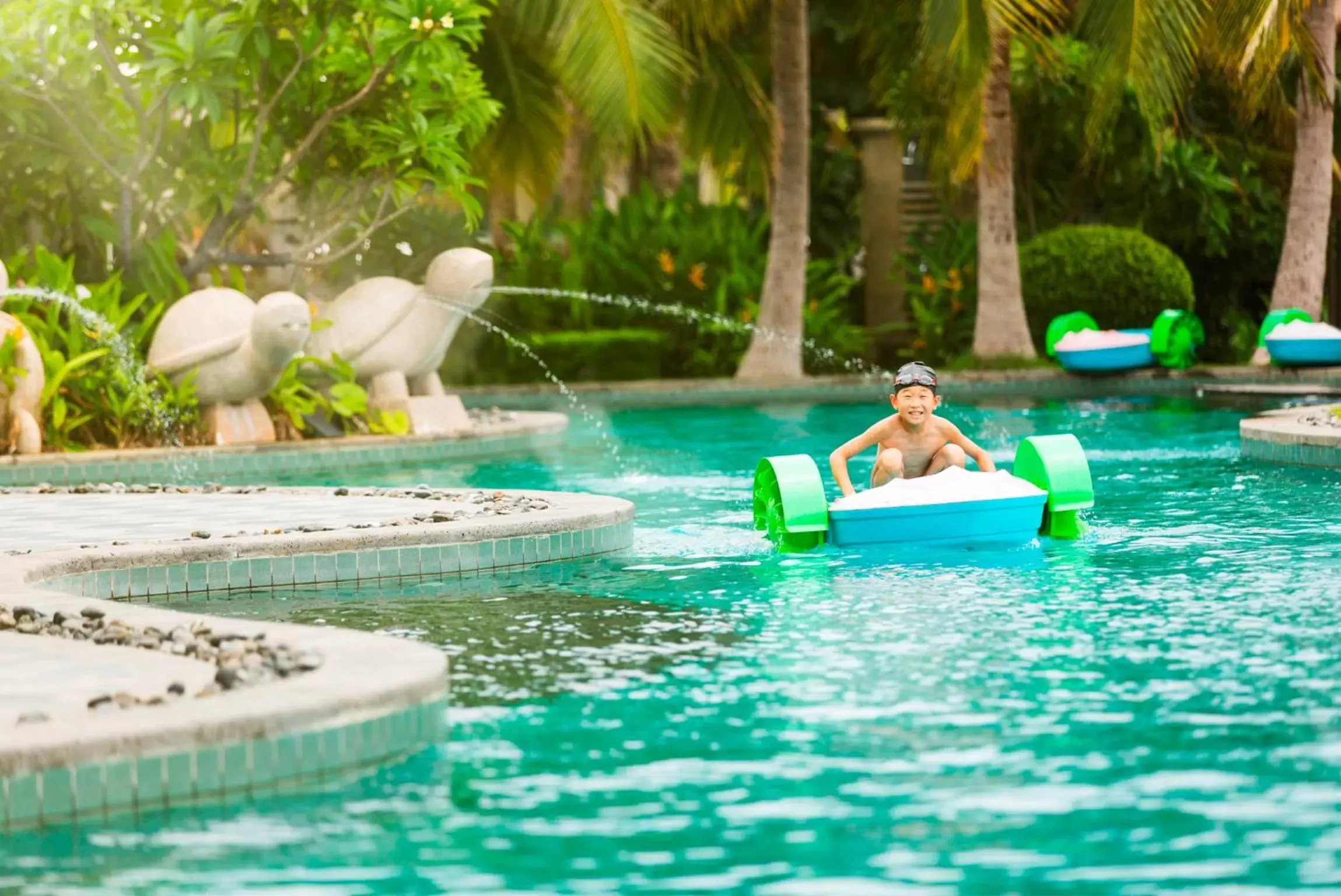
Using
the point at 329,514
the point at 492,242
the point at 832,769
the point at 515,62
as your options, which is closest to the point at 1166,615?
the point at 832,769

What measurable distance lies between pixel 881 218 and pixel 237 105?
14085 millimetres

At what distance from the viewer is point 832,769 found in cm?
552

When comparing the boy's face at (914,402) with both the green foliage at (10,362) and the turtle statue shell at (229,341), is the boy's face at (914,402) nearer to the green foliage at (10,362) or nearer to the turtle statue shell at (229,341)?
the turtle statue shell at (229,341)

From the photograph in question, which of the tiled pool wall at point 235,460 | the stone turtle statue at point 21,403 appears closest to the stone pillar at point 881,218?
the tiled pool wall at point 235,460

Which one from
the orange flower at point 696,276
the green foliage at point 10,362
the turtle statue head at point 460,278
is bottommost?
the green foliage at point 10,362

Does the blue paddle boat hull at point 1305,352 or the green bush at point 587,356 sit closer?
the blue paddle boat hull at point 1305,352

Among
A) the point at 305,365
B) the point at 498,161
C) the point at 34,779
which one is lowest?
the point at 34,779

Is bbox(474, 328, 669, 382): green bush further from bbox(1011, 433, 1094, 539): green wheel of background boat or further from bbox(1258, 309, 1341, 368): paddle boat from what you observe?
bbox(1011, 433, 1094, 539): green wheel of background boat

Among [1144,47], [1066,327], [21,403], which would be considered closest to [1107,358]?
[1066,327]

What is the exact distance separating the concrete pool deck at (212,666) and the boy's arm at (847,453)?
3.41 feet

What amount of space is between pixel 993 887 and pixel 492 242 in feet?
77.4

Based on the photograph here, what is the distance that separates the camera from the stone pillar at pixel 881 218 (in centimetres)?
2847

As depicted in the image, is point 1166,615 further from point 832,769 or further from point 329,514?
point 329,514

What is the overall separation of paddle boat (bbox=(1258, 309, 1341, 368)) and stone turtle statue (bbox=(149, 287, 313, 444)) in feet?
36.5
